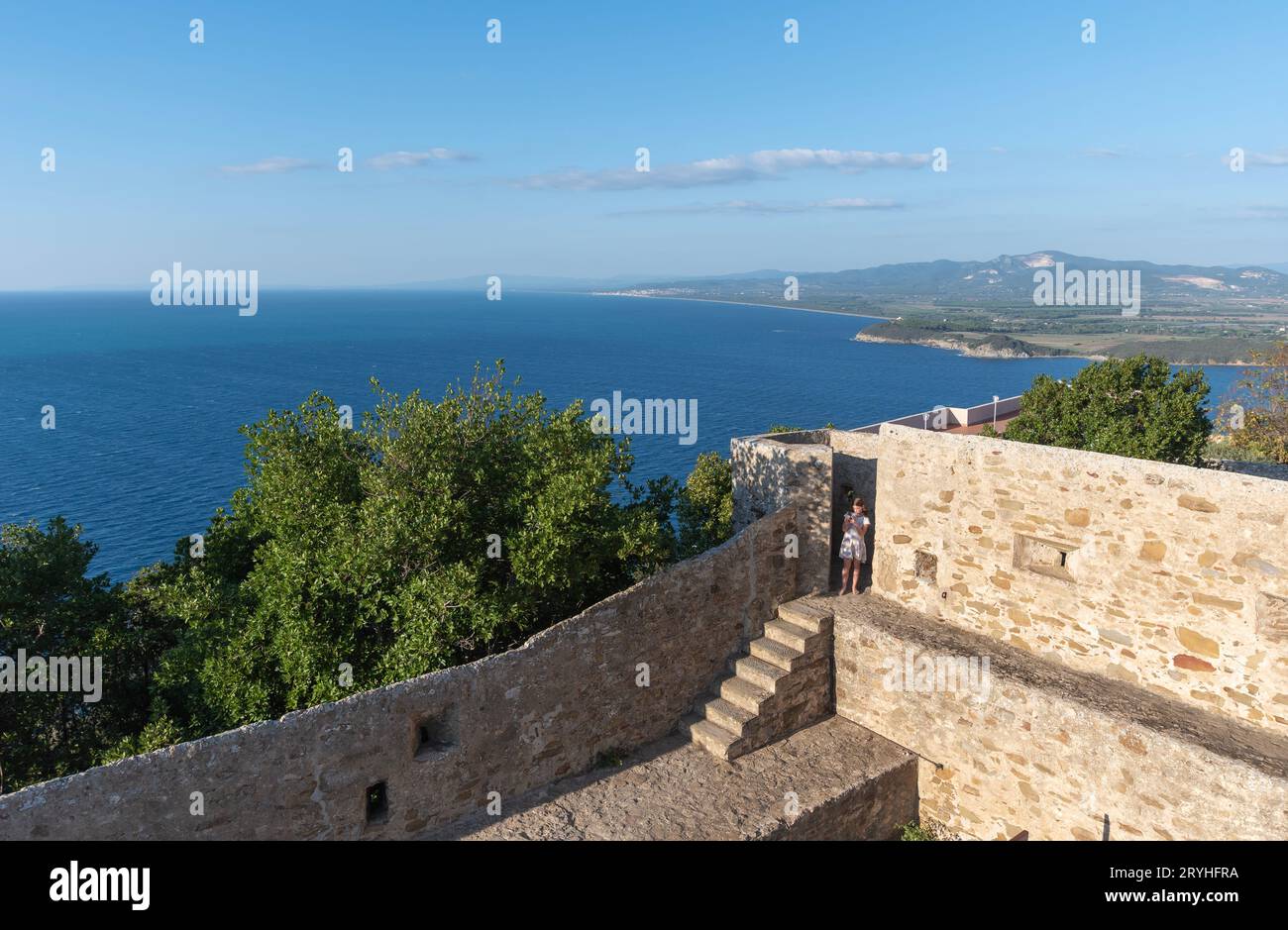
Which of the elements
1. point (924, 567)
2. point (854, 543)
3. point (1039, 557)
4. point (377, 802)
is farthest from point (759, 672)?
point (377, 802)

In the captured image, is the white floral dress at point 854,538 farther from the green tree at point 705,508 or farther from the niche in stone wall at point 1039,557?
the green tree at point 705,508

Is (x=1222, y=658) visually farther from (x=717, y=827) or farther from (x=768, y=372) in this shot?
(x=768, y=372)

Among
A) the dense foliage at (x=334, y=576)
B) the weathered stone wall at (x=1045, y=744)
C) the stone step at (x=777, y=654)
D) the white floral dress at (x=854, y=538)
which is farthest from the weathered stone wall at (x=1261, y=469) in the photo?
the dense foliage at (x=334, y=576)

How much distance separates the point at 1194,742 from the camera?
962cm

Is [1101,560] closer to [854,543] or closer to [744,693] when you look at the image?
[854,543]

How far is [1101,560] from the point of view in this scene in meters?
11.4

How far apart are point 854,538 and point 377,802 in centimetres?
850

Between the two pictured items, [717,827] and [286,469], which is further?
[286,469]

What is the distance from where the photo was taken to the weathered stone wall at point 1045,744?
30.9ft

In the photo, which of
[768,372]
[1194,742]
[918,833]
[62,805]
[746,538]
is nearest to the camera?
[62,805]
